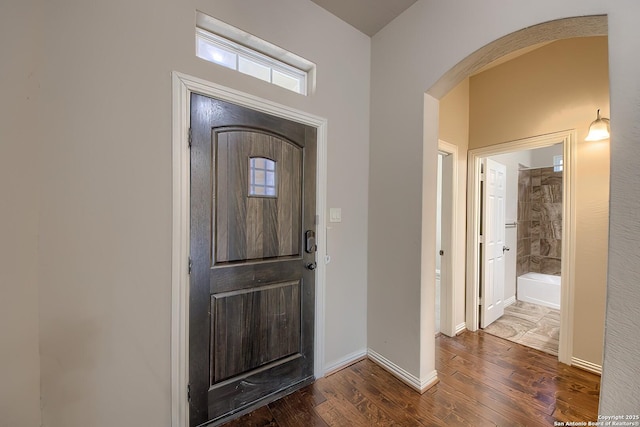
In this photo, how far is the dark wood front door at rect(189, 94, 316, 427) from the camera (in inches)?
57.9

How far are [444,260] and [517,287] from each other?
224 cm

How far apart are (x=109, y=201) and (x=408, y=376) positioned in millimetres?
2389

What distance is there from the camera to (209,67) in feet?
4.89

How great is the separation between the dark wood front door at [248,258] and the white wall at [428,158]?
0.70 meters

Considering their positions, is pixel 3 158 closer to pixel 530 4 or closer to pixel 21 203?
pixel 21 203

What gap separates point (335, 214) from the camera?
2.10 m

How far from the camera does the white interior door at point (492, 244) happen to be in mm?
2865

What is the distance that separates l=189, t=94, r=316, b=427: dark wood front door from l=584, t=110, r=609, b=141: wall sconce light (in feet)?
7.71

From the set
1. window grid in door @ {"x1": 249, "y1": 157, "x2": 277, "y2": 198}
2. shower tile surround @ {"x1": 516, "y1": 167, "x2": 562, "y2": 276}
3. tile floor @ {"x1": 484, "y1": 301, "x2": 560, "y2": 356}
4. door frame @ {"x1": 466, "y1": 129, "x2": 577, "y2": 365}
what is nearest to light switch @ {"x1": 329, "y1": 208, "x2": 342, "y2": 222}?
window grid in door @ {"x1": 249, "y1": 157, "x2": 277, "y2": 198}

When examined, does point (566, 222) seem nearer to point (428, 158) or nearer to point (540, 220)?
point (428, 158)

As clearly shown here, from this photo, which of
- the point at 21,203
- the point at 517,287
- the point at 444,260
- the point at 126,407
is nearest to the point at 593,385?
the point at 444,260

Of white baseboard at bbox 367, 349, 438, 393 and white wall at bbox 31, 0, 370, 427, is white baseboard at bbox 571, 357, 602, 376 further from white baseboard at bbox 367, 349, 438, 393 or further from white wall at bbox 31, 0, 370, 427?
white wall at bbox 31, 0, 370, 427

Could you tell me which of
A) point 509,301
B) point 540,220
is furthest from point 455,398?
point 540,220

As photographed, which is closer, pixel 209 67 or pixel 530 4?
pixel 530 4
